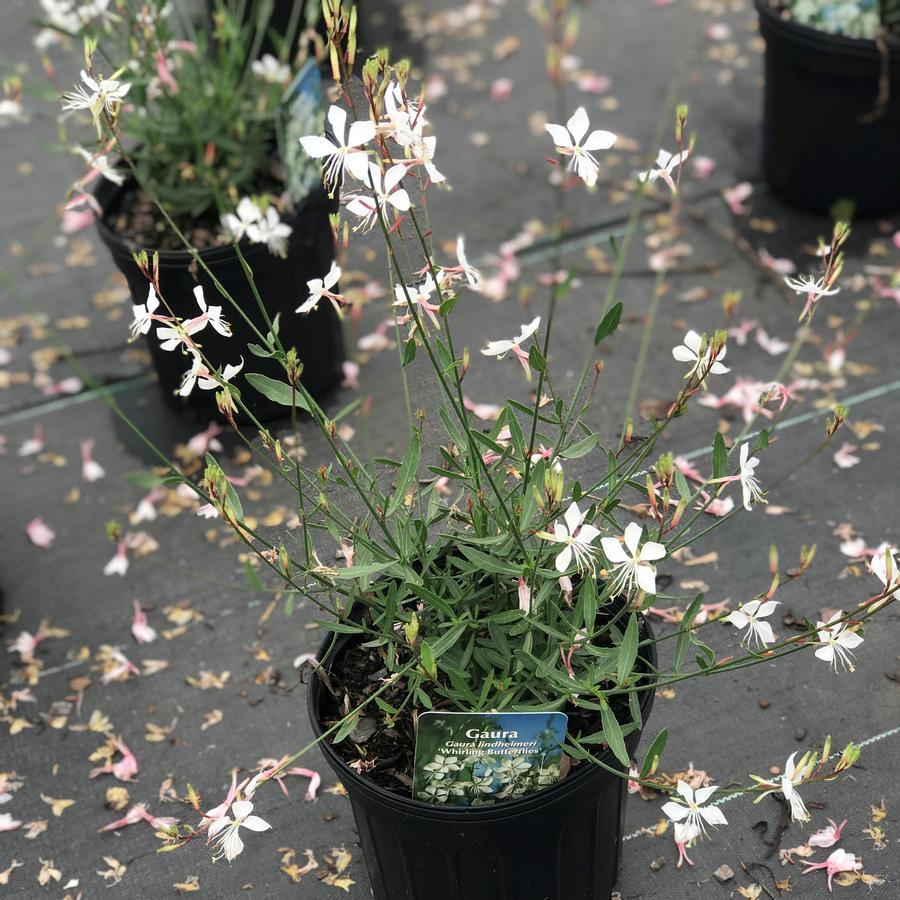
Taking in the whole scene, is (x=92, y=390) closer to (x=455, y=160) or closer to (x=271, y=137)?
(x=271, y=137)

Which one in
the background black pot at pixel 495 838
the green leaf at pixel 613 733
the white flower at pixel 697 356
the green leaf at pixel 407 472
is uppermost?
the white flower at pixel 697 356

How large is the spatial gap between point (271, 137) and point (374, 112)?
145 centimetres

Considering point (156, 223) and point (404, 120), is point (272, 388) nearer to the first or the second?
point (404, 120)

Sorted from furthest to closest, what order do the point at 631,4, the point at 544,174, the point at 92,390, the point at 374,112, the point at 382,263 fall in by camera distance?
the point at 631,4, the point at 544,174, the point at 382,263, the point at 92,390, the point at 374,112

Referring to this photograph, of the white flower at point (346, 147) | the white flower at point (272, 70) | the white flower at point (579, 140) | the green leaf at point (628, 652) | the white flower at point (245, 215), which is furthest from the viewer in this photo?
the white flower at point (272, 70)

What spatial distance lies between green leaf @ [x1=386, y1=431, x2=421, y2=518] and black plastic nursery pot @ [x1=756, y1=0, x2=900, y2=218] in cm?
163

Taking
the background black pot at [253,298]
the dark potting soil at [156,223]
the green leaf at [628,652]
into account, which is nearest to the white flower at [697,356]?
the green leaf at [628,652]

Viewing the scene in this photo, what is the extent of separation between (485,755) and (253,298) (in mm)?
1098

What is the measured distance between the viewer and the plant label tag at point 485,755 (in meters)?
1.25

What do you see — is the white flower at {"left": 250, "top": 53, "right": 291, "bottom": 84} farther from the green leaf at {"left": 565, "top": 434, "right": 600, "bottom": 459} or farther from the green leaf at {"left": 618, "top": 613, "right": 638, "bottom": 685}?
the green leaf at {"left": 618, "top": 613, "right": 638, "bottom": 685}

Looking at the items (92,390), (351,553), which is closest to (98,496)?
(92,390)

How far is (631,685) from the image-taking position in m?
1.32

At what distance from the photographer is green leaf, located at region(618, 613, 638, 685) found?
4.09 feet

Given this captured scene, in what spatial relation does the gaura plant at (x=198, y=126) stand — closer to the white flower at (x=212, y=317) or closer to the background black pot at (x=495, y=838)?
the white flower at (x=212, y=317)
